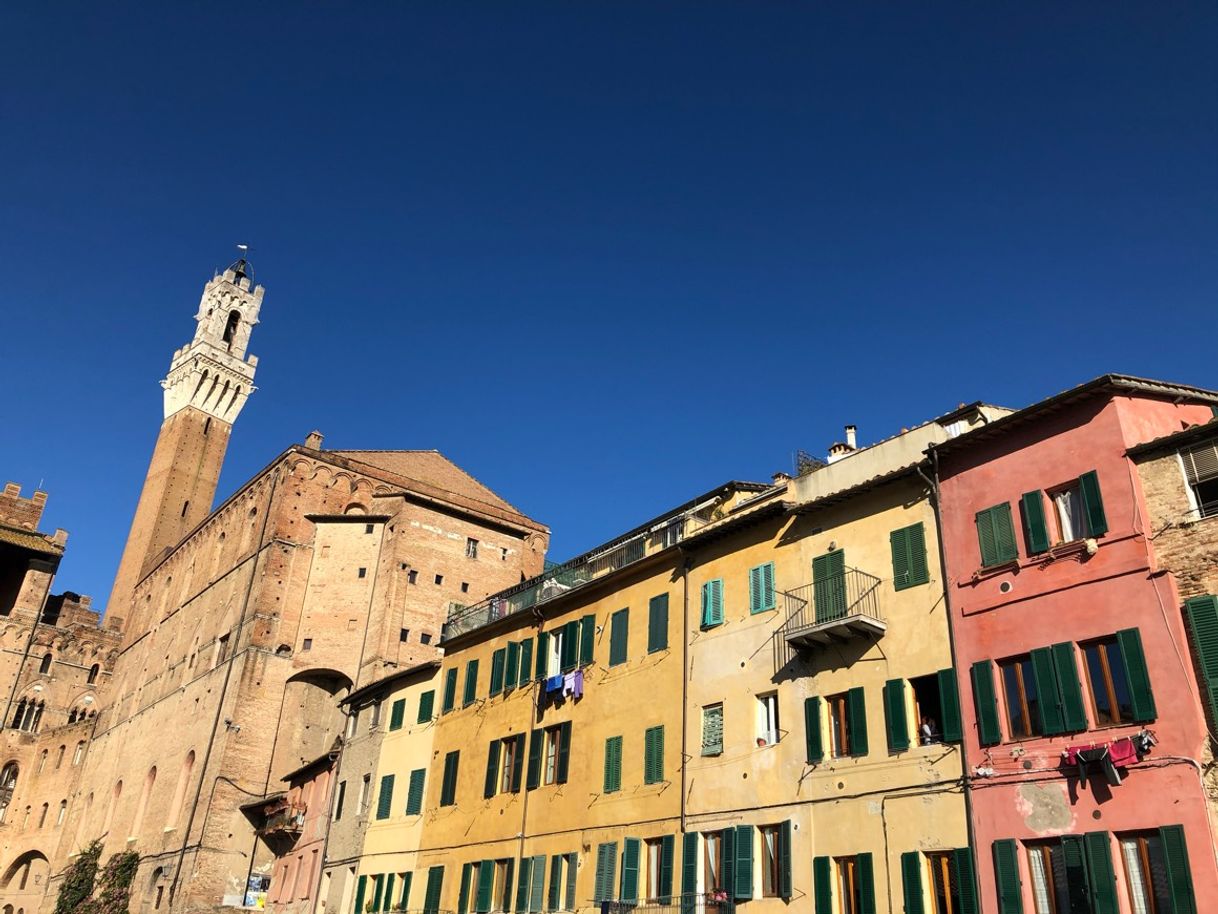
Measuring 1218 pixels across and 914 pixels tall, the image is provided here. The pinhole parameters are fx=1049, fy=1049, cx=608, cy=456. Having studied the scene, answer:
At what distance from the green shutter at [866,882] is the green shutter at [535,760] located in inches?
413

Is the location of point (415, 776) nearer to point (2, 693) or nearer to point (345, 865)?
point (345, 865)

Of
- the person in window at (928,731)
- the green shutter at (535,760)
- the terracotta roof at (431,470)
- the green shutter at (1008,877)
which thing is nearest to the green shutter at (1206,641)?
the green shutter at (1008,877)

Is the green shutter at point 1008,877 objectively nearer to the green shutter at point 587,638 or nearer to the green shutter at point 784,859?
the green shutter at point 784,859

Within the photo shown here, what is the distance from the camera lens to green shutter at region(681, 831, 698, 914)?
66.8 ft

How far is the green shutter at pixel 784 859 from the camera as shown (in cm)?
1864

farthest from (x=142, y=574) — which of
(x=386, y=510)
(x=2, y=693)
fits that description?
(x=386, y=510)

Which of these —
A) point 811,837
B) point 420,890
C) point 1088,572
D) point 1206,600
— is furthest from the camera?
point 420,890

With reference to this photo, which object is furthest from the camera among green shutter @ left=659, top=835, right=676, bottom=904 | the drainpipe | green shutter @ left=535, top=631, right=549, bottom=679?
green shutter @ left=535, top=631, right=549, bottom=679

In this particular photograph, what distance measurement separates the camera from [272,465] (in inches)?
2128

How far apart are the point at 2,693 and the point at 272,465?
92.1ft

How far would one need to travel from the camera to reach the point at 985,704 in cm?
1673

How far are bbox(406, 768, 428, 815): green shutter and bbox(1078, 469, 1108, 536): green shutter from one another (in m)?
20.5

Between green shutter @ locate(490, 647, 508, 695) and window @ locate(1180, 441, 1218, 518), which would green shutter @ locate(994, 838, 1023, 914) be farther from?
green shutter @ locate(490, 647, 508, 695)

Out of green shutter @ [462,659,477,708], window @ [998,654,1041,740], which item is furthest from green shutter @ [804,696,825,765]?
green shutter @ [462,659,477,708]
